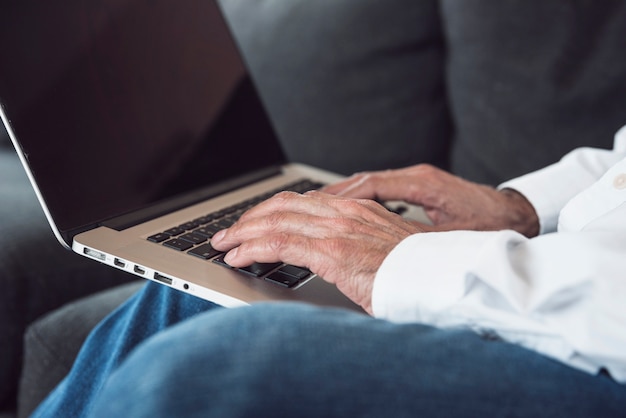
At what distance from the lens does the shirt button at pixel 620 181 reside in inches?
23.4

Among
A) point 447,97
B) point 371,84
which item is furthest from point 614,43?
point 371,84

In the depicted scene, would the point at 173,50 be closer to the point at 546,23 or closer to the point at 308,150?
the point at 308,150

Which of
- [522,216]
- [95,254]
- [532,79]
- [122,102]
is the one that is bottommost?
[522,216]

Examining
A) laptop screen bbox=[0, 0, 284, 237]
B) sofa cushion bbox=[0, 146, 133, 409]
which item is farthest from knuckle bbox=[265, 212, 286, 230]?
sofa cushion bbox=[0, 146, 133, 409]

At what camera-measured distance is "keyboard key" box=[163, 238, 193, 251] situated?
627 millimetres

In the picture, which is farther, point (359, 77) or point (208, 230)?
point (359, 77)

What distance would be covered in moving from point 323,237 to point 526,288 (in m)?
0.19

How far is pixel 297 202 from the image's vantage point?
0.60m

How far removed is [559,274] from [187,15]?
0.69 metres

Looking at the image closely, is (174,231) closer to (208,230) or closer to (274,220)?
(208,230)

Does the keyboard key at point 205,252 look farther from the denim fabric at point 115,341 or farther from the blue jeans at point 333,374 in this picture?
the blue jeans at point 333,374

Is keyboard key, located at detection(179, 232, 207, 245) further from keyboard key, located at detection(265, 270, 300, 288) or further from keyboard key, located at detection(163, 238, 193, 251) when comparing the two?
keyboard key, located at detection(265, 270, 300, 288)

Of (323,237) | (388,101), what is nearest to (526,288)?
(323,237)

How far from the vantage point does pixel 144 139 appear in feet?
2.55
